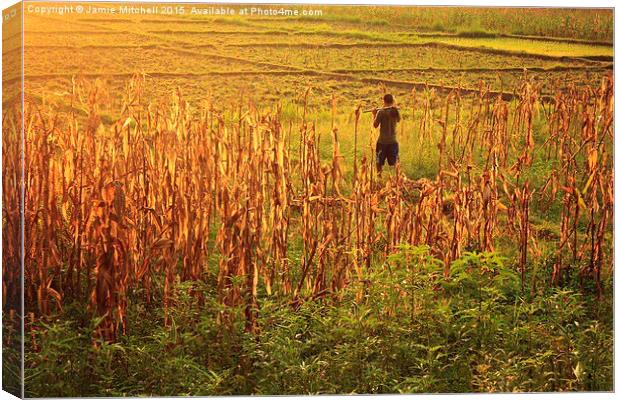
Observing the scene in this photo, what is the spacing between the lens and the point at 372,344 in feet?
29.5

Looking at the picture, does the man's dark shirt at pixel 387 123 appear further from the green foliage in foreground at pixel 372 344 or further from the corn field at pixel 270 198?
the green foliage in foreground at pixel 372 344

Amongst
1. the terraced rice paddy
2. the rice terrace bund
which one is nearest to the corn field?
the rice terrace bund

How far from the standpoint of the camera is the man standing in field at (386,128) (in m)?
9.15

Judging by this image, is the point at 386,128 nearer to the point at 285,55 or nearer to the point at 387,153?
the point at 387,153

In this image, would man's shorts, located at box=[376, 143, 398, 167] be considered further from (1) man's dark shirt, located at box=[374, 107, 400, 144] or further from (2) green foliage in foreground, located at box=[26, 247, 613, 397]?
(2) green foliage in foreground, located at box=[26, 247, 613, 397]

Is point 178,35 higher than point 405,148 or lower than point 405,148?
higher

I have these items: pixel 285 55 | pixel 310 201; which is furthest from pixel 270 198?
pixel 285 55

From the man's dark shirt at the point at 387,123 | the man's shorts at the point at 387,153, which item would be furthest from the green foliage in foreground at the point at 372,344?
the man's dark shirt at the point at 387,123

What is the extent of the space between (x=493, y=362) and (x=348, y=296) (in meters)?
1.08

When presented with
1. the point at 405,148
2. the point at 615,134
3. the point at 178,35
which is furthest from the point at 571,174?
the point at 178,35

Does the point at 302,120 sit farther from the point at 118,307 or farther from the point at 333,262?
the point at 118,307

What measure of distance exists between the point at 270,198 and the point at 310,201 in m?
0.27

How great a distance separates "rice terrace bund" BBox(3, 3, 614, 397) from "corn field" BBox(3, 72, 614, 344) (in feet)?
0.05

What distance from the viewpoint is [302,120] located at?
9078 millimetres
